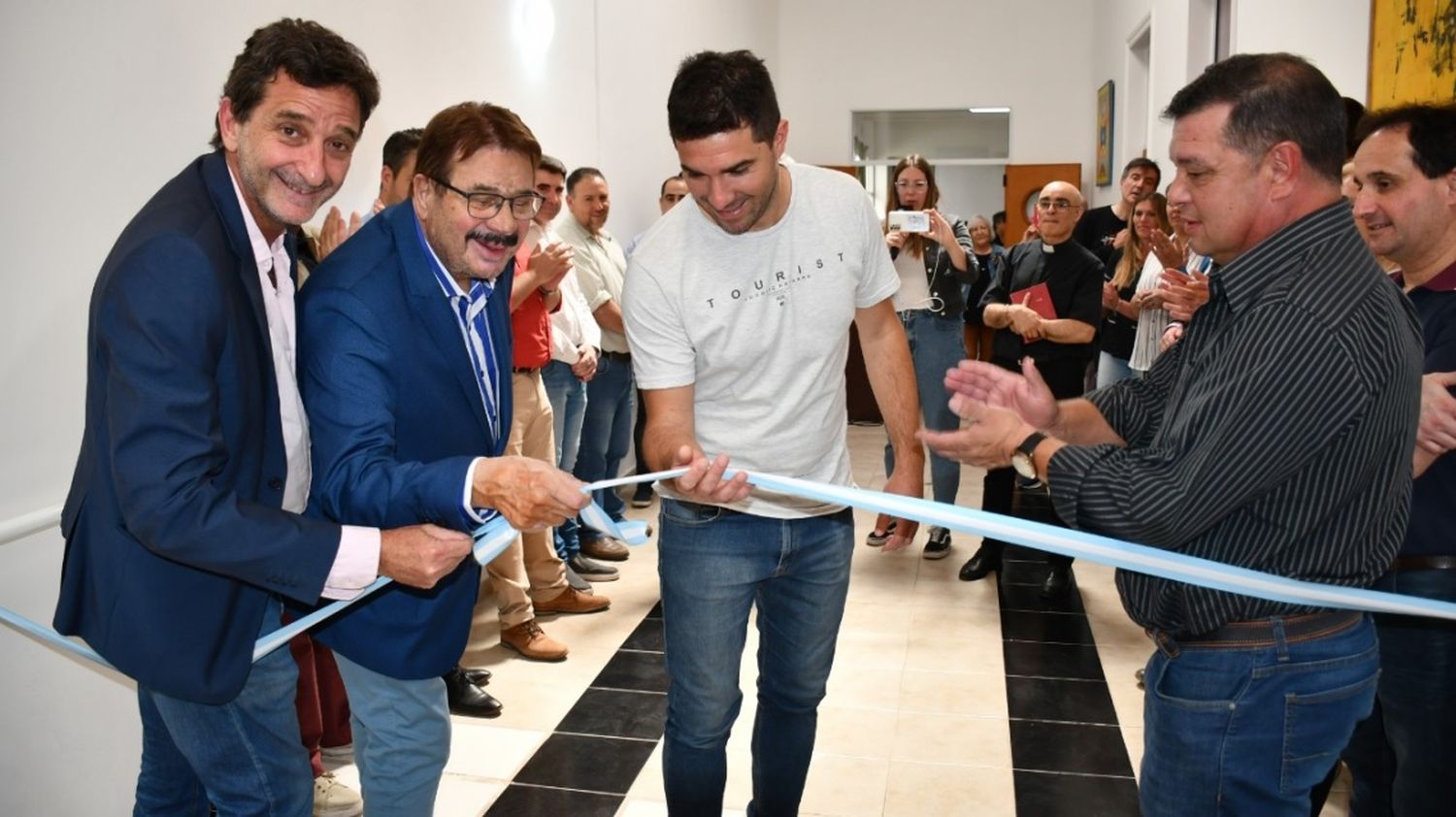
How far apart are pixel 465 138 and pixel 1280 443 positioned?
52.9 inches

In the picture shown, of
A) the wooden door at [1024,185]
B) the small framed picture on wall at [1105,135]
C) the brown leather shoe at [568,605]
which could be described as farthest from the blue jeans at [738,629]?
the wooden door at [1024,185]

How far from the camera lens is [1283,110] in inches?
65.2

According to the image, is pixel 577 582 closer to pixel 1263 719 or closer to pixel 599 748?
pixel 599 748

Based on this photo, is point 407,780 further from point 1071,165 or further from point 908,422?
point 1071,165

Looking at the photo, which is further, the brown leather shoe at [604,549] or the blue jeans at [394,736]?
the brown leather shoe at [604,549]

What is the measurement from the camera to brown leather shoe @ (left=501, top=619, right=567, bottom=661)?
4.19 metres

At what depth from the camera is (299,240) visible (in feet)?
10.5

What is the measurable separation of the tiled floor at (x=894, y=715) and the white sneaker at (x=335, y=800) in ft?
0.63

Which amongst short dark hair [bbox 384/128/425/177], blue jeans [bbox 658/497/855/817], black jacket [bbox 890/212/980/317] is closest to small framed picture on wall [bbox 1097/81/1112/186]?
black jacket [bbox 890/212/980/317]

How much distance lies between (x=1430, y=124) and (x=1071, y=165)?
982 centimetres

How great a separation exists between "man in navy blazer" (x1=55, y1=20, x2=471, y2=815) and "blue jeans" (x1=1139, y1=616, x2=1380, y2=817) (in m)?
1.14

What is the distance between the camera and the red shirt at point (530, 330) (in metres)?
4.36

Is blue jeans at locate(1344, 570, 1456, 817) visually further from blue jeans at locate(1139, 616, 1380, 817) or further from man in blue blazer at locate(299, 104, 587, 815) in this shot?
man in blue blazer at locate(299, 104, 587, 815)

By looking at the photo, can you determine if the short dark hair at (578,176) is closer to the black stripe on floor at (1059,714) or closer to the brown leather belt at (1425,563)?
the black stripe on floor at (1059,714)
